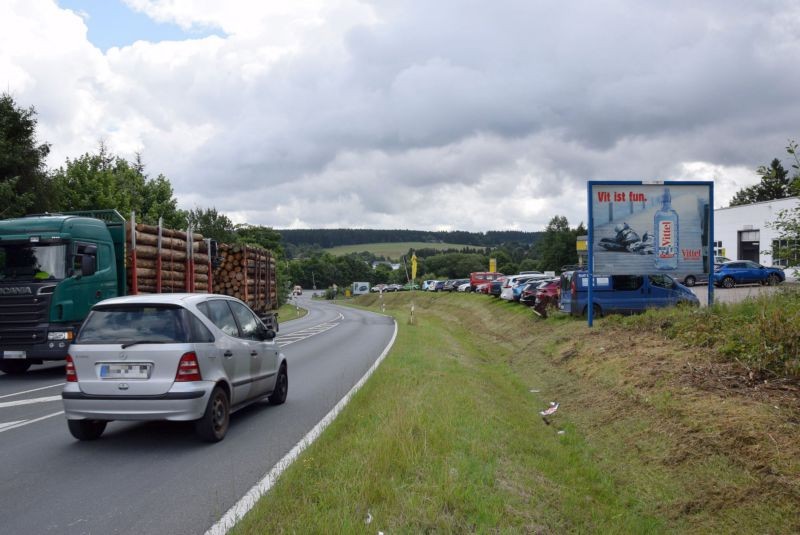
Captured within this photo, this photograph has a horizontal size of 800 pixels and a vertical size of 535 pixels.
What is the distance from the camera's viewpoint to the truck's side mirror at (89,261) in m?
13.4

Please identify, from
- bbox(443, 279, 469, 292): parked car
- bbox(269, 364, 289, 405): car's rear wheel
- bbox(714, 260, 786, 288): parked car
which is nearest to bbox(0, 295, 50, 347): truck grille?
bbox(269, 364, 289, 405): car's rear wheel

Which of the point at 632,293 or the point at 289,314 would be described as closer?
the point at 632,293

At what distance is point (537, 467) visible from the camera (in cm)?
643

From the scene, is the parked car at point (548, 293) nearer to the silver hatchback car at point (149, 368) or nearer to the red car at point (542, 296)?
the red car at point (542, 296)

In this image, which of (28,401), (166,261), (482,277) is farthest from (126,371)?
(482,277)

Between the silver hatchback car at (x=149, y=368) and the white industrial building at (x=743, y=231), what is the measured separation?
166ft

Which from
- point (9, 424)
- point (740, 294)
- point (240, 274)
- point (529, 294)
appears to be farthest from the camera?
point (529, 294)

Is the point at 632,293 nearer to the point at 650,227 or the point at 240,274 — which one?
the point at 650,227

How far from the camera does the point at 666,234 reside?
692 inches

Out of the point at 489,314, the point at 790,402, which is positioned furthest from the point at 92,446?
the point at 489,314

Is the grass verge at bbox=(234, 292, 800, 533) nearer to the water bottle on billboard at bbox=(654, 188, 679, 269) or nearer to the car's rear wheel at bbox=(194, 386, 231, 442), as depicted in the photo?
the car's rear wheel at bbox=(194, 386, 231, 442)

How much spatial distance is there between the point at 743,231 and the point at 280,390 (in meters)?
53.6

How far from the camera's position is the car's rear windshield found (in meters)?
7.25

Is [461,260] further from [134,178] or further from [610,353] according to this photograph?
[610,353]
